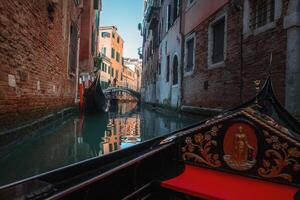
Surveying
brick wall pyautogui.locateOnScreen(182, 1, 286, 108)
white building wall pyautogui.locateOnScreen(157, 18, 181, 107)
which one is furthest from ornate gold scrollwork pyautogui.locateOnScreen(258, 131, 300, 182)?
white building wall pyautogui.locateOnScreen(157, 18, 181, 107)

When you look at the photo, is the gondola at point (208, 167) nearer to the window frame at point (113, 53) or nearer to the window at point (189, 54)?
the window at point (189, 54)

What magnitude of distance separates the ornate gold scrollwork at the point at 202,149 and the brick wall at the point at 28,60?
93.0 inches

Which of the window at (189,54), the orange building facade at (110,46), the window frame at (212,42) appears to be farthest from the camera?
the orange building facade at (110,46)

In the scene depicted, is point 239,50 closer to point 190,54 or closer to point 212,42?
point 212,42

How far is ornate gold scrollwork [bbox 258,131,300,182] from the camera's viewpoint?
1.34m

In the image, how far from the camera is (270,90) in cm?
220

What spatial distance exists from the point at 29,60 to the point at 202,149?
3.44m

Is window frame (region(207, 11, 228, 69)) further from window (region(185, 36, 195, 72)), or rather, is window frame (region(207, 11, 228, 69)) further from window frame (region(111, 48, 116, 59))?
window frame (region(111, 48, 116, 59))

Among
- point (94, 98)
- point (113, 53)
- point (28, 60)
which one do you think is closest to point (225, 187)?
point (28, 60)

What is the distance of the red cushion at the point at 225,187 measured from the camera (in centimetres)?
128

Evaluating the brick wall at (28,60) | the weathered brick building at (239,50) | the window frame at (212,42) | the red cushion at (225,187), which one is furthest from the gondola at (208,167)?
the window frame at (212,42)

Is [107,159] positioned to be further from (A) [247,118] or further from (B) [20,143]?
(B) [20,143]

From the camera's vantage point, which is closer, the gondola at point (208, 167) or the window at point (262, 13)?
the gondola at point (208, 167)

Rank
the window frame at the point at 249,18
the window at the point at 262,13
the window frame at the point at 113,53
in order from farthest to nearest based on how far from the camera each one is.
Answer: the window frame at the point at 113,53
the window at the point at 262,13
the window frame at the point at 249,18
